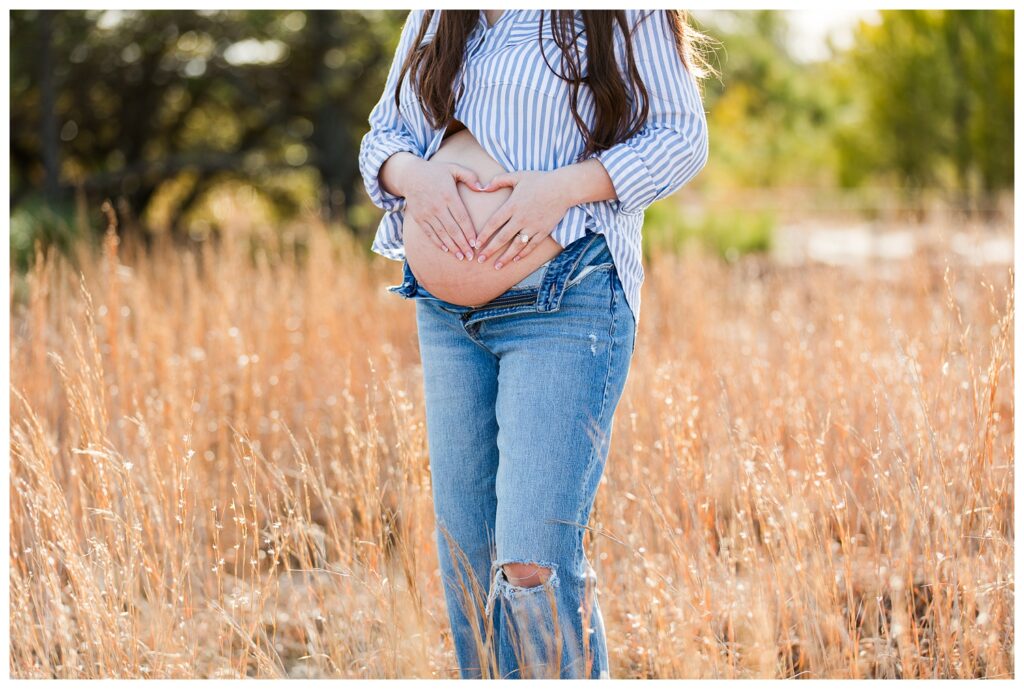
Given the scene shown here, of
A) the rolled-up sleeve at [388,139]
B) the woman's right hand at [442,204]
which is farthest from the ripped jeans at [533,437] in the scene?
the rolled-up sleeve at [388,139]

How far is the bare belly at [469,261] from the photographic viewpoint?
140cm

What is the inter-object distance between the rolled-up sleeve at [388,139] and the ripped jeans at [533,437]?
0.21 m

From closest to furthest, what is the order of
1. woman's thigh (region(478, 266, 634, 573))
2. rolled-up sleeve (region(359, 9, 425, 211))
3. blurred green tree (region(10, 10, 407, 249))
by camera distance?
woman's thigh (region(478, 266, 634, 573)), rolled-up sleeve (region(359, 9, 425, 211)), blurred green tree (region(10, 10, 407, 249))

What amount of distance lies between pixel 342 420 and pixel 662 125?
1898 mm

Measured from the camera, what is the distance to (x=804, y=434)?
1724 mm

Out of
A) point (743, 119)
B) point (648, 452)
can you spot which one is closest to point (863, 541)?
point (648, 452)

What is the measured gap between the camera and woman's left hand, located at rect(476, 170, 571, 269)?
4.56 feet

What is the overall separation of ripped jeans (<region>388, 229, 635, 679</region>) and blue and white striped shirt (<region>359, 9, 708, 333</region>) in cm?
6

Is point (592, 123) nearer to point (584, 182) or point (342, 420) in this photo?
point (584, 182)

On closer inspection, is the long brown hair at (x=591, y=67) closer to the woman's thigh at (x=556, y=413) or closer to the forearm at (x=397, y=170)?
the forearm at (x=397, y=170)

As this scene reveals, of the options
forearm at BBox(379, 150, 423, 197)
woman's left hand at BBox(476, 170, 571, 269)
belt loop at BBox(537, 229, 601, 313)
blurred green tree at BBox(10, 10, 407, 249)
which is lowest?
belt loop at BBox(537, 229, 601, 313)

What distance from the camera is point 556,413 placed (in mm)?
1362

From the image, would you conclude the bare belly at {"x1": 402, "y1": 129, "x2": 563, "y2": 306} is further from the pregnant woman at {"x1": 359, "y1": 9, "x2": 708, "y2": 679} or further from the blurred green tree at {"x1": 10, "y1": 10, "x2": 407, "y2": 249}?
the blurred green tree at {"x1": 10, "y1": 10, "x2": 407, "y2": 249}

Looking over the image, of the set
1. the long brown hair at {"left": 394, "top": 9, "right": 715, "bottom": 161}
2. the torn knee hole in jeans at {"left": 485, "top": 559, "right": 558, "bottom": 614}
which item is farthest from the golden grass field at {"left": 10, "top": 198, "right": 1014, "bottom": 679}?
the long brown hair at {"left": 394, "top": 9, "right": 715, "bottom": 161}
